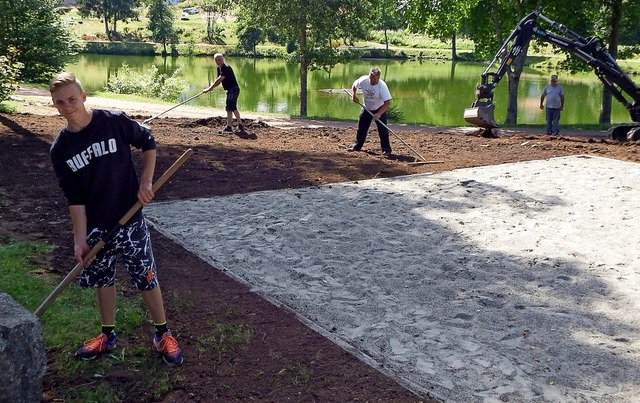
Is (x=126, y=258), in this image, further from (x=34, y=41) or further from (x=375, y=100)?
(x=34, y=41)

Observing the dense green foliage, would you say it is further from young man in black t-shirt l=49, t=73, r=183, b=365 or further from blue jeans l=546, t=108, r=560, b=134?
blue jeans l=546, t=108, r=560, b=134

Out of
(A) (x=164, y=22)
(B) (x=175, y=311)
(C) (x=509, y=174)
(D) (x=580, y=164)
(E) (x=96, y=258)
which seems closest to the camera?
(E) (x=96, y=258)

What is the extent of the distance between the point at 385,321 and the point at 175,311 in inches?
62.7

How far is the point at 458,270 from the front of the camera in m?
6.70

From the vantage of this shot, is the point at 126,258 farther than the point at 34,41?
No

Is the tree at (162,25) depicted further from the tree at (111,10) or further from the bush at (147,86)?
the bush at (147,86)

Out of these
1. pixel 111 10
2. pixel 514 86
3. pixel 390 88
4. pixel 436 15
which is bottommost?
pixel 390 88

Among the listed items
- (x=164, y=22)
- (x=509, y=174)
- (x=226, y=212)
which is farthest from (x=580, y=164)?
(x=164, y=22)

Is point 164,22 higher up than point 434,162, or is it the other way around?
point 164,22

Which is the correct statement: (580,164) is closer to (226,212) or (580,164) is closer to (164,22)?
(226,212)

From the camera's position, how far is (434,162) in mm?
12164

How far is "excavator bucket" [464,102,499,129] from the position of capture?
15688mm

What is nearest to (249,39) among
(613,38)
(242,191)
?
(613,38)

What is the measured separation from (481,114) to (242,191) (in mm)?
7737
